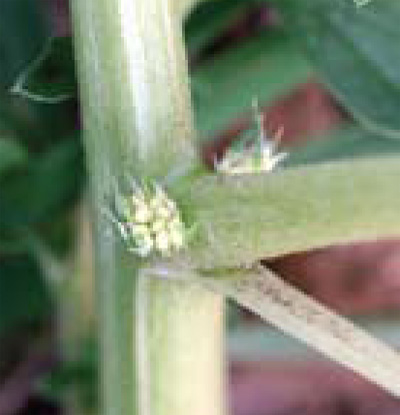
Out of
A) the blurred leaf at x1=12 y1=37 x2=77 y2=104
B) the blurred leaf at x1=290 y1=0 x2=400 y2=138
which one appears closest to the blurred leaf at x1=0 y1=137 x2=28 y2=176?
the blurred leaf at x1=12 y1=37 x2=77 y2=104

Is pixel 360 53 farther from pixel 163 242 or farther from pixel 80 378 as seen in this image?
pixel 80 378

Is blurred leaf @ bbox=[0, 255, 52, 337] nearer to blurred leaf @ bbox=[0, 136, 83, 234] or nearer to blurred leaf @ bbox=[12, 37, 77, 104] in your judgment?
blurred leaf @ bbox=[0, 136, 83, 234]

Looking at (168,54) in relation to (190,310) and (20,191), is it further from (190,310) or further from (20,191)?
(20,191)

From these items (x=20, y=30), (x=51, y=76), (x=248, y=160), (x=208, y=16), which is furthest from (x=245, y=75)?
(x=248, y=160)

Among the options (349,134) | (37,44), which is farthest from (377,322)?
(37,44)

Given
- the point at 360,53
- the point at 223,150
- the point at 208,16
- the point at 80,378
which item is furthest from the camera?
the point at 223,150

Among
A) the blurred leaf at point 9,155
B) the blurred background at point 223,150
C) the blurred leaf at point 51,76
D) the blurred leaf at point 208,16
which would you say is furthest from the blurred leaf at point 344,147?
the blurred leaf at point 51,76
